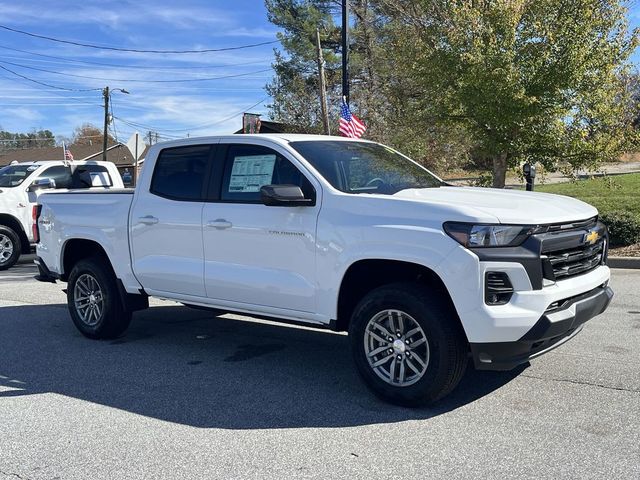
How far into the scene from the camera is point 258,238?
16.6ft

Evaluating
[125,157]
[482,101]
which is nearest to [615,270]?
[482,101]

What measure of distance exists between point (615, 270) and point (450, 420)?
7296mm

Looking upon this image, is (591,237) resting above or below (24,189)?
below

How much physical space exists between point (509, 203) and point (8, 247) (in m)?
11.1

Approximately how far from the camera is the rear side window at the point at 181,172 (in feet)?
18.7

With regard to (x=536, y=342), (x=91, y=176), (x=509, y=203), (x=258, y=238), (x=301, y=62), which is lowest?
(x=536, y=342)

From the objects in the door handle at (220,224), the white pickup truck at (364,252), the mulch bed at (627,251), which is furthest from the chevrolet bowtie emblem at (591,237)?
the mulch bed at (627,251)

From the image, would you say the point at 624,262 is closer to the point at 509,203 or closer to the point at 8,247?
the point at 509,203

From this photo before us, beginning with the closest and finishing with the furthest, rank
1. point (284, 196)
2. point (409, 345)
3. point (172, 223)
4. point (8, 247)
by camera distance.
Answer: point (409, 345) → point (284, 196) → point (172, 223) → point (8, 247)

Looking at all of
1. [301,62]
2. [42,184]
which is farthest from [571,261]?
[301,62]

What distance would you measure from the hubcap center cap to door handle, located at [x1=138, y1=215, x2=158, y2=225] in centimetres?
260

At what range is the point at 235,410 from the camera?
14.8 ft

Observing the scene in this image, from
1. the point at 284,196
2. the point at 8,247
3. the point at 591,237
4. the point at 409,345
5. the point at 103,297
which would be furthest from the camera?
the point at 8,247

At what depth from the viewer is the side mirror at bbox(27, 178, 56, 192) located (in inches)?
474
